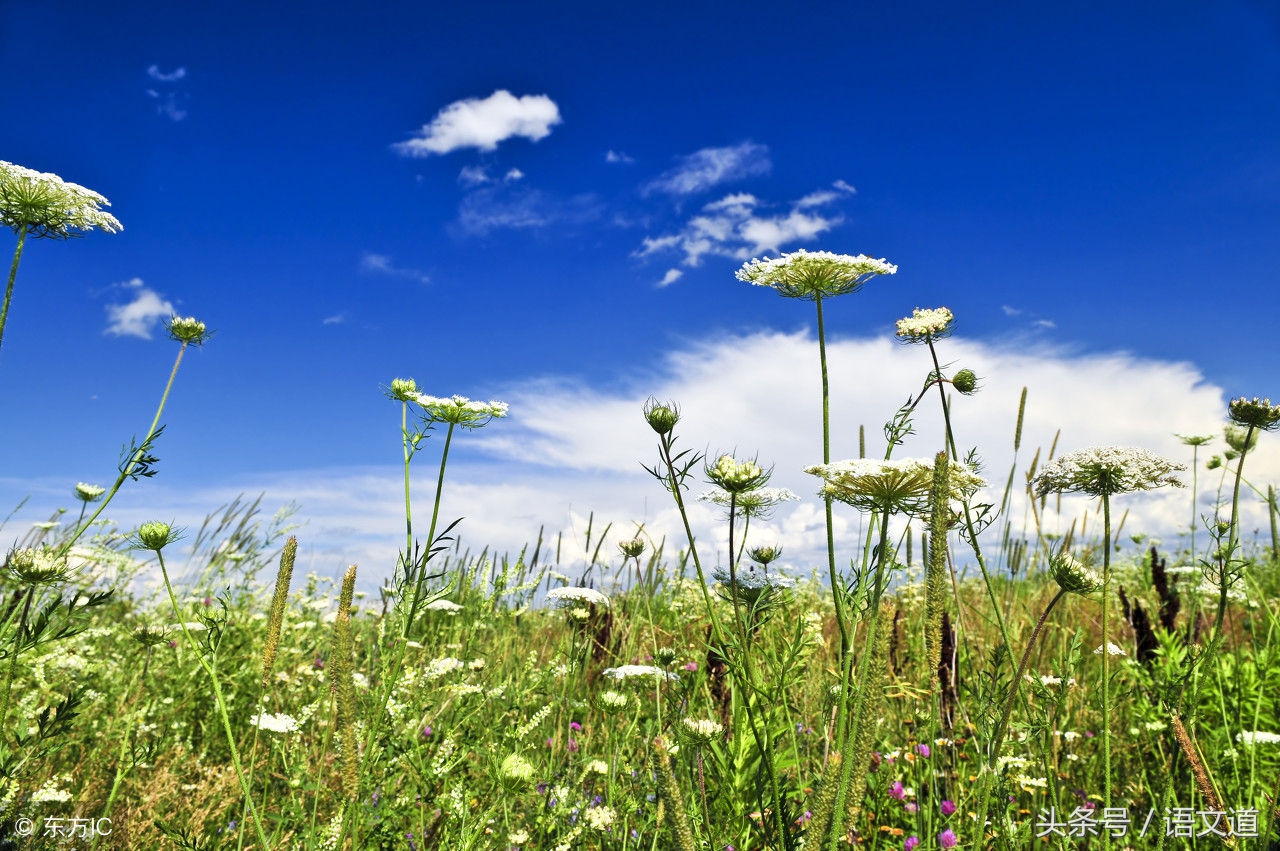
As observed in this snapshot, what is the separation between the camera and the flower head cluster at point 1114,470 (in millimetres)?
3027

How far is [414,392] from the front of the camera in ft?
10.4

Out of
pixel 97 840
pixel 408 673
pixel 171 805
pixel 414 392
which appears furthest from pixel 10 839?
pixel 414 392

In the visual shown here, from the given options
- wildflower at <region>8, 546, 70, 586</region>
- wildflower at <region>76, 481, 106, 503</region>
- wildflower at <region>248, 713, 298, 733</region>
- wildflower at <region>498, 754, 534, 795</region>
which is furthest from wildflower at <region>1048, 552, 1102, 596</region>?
wildflower at <region>76, 481, 106, 503</region>

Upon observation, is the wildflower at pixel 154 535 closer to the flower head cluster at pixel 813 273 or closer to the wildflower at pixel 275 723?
the wildflower at pixel 275 723

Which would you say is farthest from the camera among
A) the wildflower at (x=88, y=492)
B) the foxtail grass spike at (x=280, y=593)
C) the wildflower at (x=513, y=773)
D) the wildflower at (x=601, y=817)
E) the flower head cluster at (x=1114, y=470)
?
the wildflower at (x=88, y=492)

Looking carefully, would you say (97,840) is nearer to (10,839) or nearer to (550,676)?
(10,839)

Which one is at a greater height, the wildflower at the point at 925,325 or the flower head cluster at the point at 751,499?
the wildflower at the point at 925,325

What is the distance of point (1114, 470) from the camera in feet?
9.96

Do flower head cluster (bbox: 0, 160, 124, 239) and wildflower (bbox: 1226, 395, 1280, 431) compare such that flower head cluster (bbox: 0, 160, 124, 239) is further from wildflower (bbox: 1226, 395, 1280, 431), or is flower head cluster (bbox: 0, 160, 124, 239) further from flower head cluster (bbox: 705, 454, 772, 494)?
wildflower (bbox: 1226, 395, 1280, 431)

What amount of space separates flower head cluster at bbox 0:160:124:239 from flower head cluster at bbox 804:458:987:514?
327 cm

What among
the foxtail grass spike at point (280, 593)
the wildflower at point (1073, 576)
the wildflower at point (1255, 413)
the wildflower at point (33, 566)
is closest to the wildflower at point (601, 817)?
the foxtail grass spike at point (280, 593)

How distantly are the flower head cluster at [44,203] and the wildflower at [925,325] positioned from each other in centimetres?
359

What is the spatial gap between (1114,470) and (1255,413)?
93cm

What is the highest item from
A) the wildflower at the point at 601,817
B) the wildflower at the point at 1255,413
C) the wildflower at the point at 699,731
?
the wildflower at the point at 1255,413
